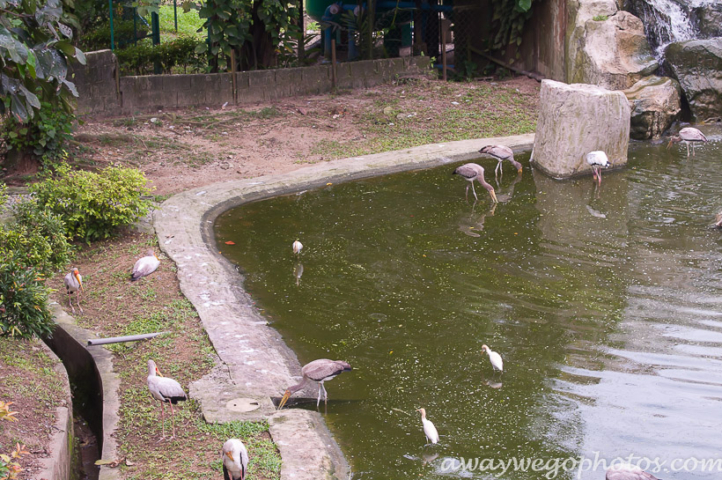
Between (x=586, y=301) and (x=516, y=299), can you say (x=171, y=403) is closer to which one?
(x=516, y=299)

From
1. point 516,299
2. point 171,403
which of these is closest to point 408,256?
point 516,299

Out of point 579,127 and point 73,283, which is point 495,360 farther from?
point 579,127

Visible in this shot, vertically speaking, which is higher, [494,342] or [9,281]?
[9,281]

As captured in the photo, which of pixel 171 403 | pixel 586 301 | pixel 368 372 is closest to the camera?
pixel 171 403

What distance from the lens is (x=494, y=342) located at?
21.1 feet

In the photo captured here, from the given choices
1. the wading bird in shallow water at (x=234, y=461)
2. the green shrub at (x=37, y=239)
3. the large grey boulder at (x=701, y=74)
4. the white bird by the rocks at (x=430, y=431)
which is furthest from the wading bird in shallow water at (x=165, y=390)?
the large grey boulder at (x=701, y=74)

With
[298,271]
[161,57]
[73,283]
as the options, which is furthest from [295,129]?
[73,283]

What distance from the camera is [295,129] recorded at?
13.9 m

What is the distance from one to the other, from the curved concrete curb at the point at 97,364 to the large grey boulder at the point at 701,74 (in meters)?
13.1

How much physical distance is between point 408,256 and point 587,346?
2696 millimetres

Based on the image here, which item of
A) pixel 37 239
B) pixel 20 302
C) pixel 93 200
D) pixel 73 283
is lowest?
pixel 73 283

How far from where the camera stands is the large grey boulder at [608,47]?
14992mm

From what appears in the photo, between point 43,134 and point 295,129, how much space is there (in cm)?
483

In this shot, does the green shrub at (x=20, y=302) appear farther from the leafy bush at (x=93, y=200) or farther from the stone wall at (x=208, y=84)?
the stone wall at (x=208, y=84)
